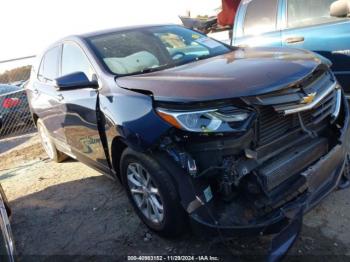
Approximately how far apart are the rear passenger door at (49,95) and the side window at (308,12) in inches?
122

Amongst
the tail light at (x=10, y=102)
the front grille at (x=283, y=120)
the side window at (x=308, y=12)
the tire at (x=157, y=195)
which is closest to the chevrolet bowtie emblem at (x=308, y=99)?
the front grille at (x=283, y=120)

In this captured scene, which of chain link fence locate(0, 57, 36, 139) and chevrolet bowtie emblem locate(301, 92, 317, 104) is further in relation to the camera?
chain link fence locate(0, 57, 36, 139)

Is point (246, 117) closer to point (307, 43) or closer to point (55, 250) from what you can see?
point (55, 250)

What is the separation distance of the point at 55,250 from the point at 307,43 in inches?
153

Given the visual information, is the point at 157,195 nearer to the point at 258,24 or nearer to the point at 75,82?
the point at 75,82

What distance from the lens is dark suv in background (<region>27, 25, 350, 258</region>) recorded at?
279cm

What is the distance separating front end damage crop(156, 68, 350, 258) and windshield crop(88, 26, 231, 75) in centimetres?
111

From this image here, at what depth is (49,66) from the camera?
528 centimetres

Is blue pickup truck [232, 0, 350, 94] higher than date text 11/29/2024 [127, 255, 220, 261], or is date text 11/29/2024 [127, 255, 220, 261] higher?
blue pickup truck [232, 0, 350, 94]

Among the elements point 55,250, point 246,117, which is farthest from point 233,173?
point 55,250

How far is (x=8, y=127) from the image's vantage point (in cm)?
954

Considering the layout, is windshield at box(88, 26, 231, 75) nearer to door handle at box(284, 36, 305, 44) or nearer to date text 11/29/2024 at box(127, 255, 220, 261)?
door handle at box(284, 36, 305, 44)

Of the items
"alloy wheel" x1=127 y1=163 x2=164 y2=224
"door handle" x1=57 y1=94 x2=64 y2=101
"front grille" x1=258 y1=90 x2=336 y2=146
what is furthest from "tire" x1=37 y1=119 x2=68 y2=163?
"front grille" x1=258 y1=90 x2=336 y2=146

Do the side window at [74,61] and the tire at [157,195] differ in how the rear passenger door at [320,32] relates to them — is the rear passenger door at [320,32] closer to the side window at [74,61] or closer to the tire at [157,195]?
the side window at [74,61]
